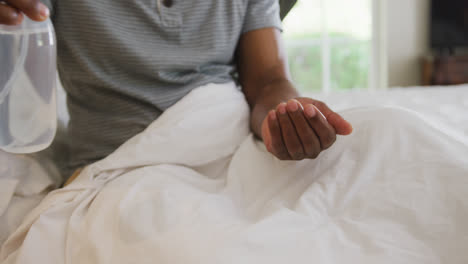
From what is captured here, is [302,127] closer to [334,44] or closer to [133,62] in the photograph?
[133,62]

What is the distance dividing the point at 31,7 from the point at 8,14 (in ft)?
0.07

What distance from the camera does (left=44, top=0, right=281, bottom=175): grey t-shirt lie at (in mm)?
657

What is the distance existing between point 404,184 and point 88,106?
52 centimetres

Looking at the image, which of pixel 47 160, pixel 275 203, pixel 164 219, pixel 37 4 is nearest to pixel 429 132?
pixel 275 203

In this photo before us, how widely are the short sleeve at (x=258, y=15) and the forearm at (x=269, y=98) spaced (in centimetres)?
13

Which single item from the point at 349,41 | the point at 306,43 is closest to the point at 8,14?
the point at 306,43

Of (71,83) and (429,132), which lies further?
(71,83)

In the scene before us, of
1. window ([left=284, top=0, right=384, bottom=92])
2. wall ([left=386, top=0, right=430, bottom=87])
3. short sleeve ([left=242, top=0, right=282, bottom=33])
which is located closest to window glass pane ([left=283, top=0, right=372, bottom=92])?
window ([left=284, top=0, right=384, bottom=92])

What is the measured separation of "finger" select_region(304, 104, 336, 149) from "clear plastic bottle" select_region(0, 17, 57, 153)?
1.22 ft

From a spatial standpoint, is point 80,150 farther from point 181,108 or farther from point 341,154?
point 341,154

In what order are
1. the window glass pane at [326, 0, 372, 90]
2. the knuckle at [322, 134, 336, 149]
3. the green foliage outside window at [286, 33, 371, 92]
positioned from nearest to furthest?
the knuckle at [322, 134, 336, 149], the window glass pane at [326, 0, 372, 90], the green foliage outside window at [286, 33, 371, 92]

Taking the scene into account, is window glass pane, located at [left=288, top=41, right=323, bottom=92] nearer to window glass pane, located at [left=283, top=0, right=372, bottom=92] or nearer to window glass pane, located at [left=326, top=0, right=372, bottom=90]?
window glass pane, located at [left=283, top=0, right=372, bottom=92]

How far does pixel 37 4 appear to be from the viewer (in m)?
0.41

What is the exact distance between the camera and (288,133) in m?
0.50
